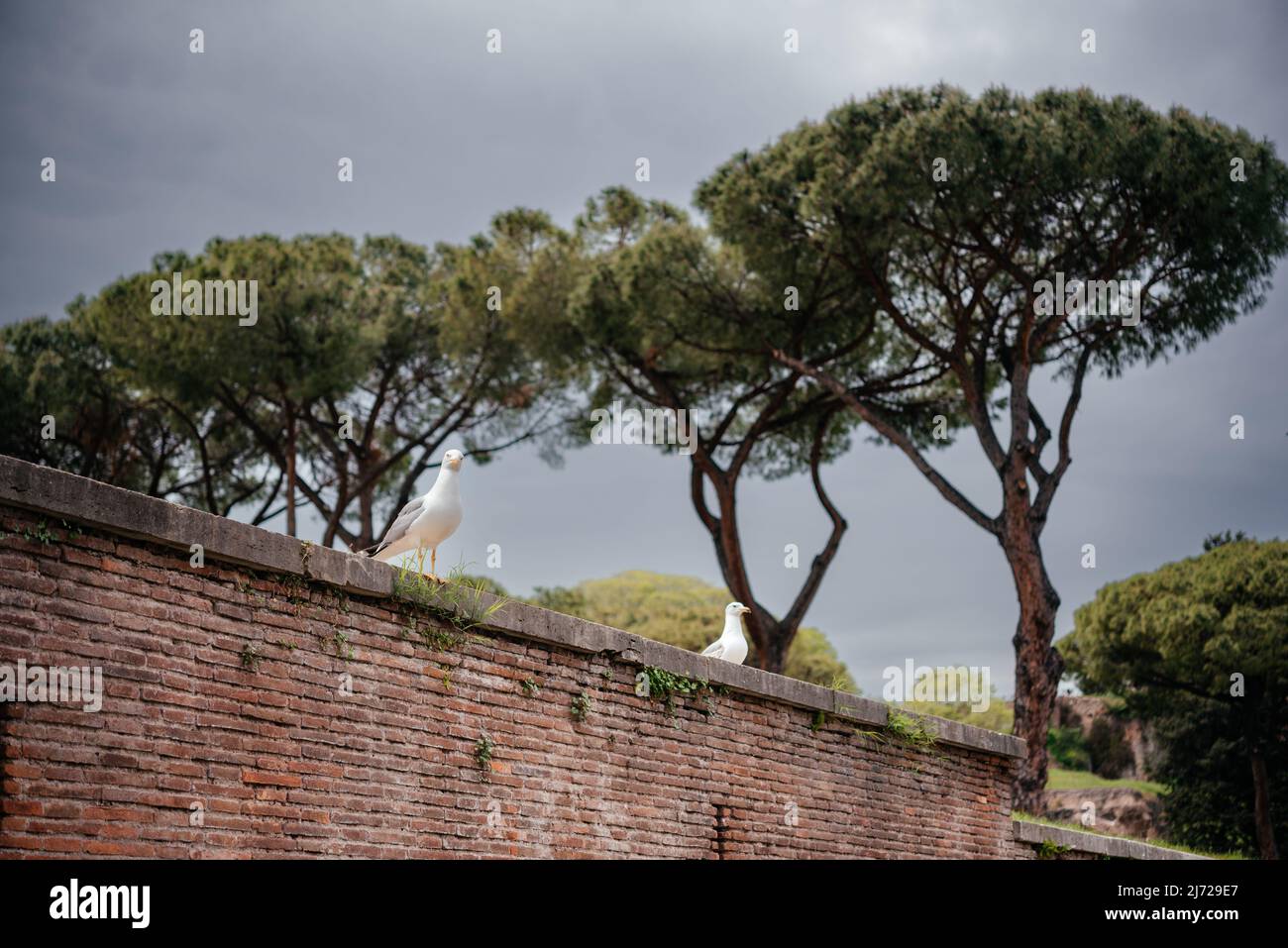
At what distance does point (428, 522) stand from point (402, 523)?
0.58ft

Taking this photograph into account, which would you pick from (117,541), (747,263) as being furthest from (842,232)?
(117,541)

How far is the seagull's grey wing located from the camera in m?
6.99

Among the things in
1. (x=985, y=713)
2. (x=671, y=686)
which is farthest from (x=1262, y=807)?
(x=671, y=686)

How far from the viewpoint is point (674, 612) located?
41.5 metres

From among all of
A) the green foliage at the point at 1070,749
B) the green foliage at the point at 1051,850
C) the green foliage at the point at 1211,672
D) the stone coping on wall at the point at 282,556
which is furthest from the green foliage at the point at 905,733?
the green foliage at the point at 1070,749

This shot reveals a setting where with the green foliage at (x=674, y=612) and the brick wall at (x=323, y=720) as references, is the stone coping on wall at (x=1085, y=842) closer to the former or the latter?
the brick wall at (x=323, y=720)

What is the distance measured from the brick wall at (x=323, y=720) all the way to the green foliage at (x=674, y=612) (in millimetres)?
22687

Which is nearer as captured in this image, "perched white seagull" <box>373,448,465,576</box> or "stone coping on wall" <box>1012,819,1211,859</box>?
"perched white seagull" <box>373,448,465,576</box>

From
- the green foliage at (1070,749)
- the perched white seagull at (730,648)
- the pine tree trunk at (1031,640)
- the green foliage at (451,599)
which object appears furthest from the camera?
the green foliage at (1070,749)

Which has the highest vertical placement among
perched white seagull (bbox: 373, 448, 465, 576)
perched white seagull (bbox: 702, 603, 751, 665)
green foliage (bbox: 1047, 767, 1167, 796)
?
perched white seagull (bbox: 373, 448, 465, 576)

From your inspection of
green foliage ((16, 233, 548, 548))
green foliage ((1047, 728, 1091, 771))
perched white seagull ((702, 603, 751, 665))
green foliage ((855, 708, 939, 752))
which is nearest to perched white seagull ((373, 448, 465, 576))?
perched white seagull ((702, 603, 751, 665))

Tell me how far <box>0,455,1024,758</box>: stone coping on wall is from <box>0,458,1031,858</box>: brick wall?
0.01 m

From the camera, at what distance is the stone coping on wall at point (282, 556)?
4852 mm

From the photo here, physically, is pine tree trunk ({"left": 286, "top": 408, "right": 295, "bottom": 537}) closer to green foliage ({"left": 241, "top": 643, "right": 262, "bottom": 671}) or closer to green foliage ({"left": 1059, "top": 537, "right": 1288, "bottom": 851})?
green foliage ({"left": 1059, "top": 537, "right": 1288, "bottom": 851})
